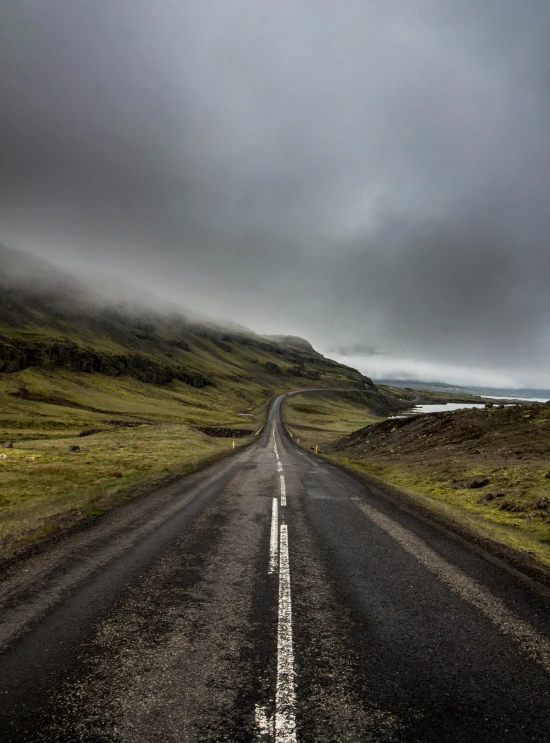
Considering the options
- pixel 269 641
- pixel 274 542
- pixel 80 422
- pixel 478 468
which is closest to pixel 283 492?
pixel 274 542

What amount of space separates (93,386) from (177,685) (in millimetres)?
131640

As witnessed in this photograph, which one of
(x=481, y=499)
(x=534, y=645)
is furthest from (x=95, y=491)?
(x=481, y=499)

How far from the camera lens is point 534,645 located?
17.0 ft

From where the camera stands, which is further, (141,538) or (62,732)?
(141,538)

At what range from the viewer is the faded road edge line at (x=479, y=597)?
5168 mm

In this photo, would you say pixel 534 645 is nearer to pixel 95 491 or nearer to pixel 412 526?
pixel 412 526

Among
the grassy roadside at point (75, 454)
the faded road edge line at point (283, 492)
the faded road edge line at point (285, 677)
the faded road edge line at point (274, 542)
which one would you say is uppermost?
the faded road edge line at point (285, 677)

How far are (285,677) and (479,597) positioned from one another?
4.30m

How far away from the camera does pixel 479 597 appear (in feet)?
21.4

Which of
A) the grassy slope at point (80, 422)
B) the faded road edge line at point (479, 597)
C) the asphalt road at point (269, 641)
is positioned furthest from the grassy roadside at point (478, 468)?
the grassy slope at point (80, 422)

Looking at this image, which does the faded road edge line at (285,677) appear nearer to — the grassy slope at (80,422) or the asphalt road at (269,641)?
the asphalt road at (269,641)

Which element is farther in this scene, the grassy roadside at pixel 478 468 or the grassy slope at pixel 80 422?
the grassy slope at pixel 80 422

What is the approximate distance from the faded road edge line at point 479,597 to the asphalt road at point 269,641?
0.12ft

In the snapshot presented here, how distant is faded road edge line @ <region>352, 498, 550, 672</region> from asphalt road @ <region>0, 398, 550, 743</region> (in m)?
0.04
